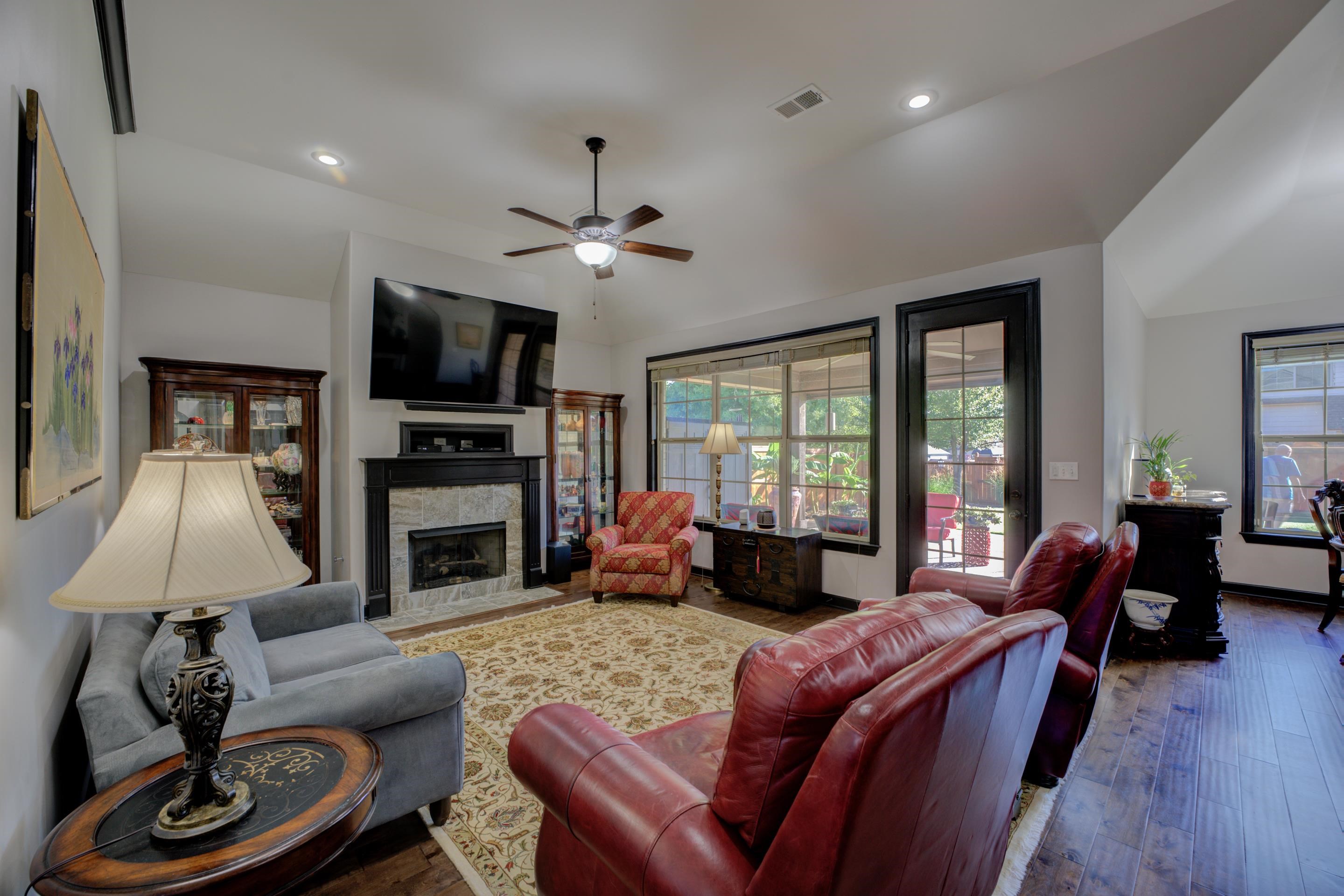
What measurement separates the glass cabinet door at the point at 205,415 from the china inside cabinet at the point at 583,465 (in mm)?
2592

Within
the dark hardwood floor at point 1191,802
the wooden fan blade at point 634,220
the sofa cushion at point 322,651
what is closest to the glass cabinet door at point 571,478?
the wooden fan blade at point 634,220

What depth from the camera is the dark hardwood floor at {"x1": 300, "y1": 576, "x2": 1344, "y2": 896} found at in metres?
1.67

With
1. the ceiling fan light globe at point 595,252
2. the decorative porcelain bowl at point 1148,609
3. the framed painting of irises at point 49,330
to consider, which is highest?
the ceiling fan light globe at point 595,252

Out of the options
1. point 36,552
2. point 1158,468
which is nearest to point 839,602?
point 1158,468

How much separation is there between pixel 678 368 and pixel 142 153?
163 inches

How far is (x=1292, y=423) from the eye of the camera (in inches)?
180

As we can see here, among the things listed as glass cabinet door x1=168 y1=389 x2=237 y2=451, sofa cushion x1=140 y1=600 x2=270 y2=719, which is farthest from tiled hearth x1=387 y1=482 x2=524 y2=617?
sofa cushion x1=140 y1=600 x2=270 y2=719

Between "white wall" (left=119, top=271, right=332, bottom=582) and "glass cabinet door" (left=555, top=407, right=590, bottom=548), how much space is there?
2.06 m

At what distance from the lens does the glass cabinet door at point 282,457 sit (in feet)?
14.1

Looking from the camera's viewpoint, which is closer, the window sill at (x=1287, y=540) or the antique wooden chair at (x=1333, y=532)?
the antique wooden chair at (x=1333, y=532)

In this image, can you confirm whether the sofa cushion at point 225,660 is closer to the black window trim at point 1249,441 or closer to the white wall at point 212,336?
the white wall at point 212,336

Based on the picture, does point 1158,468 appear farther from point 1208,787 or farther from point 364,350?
point 364,350

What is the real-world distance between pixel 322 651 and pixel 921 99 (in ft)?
12.3

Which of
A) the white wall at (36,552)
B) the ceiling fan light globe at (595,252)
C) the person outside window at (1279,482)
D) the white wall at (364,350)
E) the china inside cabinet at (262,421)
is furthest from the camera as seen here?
the person outside window at (1279,482)
